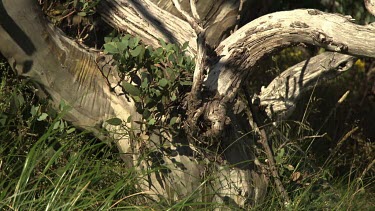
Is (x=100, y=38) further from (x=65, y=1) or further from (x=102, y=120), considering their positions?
(x=102, y=120)

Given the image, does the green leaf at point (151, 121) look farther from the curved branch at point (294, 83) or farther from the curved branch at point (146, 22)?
the curved branch at point (294, 83)

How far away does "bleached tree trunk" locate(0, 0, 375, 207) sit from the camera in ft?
13.7

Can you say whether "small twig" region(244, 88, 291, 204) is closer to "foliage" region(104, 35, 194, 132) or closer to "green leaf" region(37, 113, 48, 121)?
"foliage" region(104, 35, 194, 132)

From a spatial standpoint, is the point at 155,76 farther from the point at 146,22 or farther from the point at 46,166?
the point at 46,166

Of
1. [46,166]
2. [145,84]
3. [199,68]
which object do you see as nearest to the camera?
[46,166]

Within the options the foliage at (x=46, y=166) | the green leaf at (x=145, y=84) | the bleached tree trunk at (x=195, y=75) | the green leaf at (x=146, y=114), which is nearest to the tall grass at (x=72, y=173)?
the foliage at (x=46, y=166)

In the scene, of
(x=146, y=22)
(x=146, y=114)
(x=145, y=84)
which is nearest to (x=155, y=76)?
(x=145, y=84)

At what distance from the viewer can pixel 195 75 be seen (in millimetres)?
4102

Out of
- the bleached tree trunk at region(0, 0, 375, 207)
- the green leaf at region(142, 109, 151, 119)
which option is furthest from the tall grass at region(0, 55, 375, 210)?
the green leaf at region(142, 109, 151, 119)

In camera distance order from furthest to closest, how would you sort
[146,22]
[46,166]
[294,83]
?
1. [294,83]
2. [146,22]
3. [46,166]

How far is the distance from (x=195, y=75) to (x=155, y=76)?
260 mm

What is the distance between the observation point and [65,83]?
4.43 m

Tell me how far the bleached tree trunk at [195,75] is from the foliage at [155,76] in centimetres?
10

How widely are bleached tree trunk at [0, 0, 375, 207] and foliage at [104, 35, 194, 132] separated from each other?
10 centimetres
